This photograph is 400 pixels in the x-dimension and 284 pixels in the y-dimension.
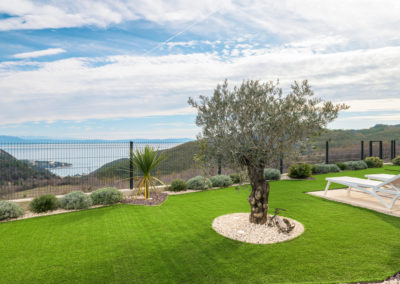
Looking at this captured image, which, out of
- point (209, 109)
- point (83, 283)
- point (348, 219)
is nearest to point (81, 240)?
point (83, 283)

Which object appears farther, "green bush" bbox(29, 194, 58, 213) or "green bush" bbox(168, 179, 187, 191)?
"green bush" bbox(168, 179, 187, 191)

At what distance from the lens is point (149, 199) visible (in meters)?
8.42

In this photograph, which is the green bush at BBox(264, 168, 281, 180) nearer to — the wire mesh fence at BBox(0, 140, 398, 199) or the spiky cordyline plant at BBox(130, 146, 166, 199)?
the wire mesh fence at BBox(0, 140, 398, 199)

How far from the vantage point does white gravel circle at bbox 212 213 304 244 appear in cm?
468

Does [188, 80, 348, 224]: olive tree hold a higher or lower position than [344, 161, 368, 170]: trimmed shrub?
higher

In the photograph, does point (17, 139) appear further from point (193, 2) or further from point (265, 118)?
point (265, 118)

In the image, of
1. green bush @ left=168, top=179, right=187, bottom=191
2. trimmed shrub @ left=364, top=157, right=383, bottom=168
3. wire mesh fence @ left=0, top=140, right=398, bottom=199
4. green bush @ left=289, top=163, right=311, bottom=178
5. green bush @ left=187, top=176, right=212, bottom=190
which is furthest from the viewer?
trimmed shrub @ left=364, top=157, right=383, bottom=168

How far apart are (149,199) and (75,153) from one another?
3.26 meters

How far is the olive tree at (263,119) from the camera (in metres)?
4.62

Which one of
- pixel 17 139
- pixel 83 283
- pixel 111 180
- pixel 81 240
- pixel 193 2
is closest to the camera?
pixel 83 283

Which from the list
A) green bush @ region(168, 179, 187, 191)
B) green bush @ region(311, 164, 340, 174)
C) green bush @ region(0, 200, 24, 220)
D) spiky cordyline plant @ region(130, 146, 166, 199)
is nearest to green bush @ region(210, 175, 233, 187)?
green bush @ region(168, 179, 187, 191)

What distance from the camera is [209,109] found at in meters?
5.02

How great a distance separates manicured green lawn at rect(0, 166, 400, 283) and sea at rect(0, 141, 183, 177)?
2658 mm

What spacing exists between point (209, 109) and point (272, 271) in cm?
299
